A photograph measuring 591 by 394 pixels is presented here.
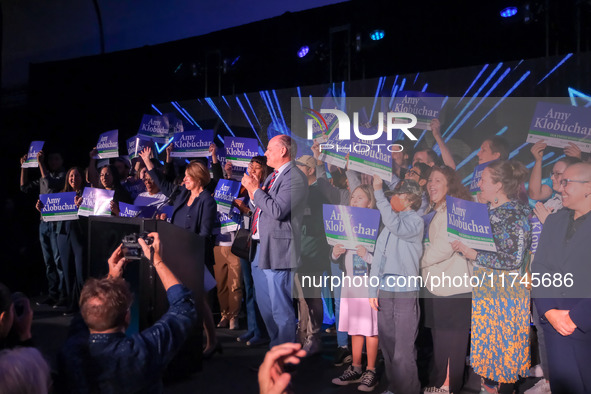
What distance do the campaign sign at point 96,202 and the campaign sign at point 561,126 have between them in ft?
12.2

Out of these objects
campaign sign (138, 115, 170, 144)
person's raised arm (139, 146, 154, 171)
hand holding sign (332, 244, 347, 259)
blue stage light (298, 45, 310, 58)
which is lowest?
hand holding sign (332, 244, 347, 259)

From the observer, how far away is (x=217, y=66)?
6219 mm

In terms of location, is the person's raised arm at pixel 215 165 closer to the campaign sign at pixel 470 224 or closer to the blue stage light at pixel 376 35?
the blue stage light at pixel 376 35

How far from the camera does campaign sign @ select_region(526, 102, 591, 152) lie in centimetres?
315

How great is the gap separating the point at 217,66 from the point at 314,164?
284cm

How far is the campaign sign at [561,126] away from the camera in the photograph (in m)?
3.15

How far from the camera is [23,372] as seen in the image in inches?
48.5

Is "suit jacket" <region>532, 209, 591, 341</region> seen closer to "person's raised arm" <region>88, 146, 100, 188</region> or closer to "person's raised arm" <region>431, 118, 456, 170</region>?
"person's raised arm" <region>431, 118, 456, 170</region>

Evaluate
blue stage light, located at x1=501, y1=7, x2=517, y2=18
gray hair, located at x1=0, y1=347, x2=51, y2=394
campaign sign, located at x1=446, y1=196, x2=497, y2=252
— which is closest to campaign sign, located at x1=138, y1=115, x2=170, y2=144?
blue stage light, located at x1=501, y1=7, x2=517, y2=18

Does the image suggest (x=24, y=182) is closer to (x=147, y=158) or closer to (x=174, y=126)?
(x=174, y=126)

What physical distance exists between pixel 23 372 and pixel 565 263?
2486mm

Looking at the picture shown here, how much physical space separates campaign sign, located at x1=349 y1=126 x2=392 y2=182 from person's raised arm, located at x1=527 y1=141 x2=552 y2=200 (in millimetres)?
872

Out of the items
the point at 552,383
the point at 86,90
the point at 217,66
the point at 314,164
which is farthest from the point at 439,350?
the point at 86,90

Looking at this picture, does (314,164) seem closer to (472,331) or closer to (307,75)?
(472,331)
